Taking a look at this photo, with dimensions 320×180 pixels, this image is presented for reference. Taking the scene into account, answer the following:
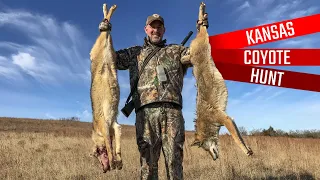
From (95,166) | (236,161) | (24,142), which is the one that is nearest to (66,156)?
(95,166)

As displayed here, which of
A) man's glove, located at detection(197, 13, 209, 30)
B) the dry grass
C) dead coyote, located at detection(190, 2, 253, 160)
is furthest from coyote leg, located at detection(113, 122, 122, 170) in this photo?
the dry grass

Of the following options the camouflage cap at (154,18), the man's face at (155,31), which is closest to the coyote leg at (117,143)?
the man's face at (155,31)

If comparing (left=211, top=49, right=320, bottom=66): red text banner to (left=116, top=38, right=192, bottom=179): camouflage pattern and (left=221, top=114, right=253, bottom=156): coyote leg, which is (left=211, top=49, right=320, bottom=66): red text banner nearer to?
(left=116, top=38, right=192, bottom=179): camouflage pattern

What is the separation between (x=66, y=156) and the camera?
37.6 feet

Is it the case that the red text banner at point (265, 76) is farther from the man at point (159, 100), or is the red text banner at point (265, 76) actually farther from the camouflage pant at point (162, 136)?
the camouflage pant at point (162, 136)

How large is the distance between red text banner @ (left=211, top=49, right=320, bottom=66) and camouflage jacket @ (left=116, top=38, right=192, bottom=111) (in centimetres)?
139

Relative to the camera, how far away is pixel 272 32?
237 inches

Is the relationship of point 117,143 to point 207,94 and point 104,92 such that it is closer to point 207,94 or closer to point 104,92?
point 104,92

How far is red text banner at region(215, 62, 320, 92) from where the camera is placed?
6.02m

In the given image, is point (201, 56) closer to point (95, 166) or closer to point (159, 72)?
point (159, 72)

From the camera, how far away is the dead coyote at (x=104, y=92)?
14.0 ft

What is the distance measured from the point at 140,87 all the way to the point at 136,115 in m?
0.42

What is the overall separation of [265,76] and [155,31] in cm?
236

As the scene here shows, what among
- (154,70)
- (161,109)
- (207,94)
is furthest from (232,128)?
(154,70)
